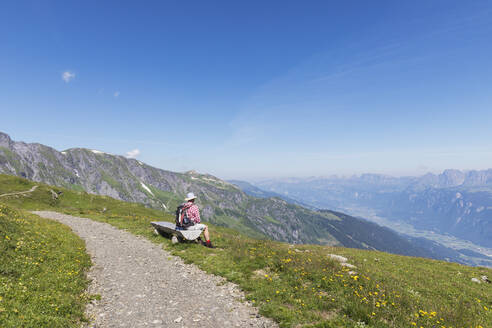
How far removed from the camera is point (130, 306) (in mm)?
10258

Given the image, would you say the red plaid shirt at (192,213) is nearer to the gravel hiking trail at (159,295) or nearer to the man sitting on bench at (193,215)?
the man sitting on bench at (193,215)

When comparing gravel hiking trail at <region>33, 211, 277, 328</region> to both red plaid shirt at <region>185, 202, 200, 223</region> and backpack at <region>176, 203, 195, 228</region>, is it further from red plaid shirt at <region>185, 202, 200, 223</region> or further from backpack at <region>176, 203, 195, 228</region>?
red plaid shirt at <region>185, 202, 200, 223</region>

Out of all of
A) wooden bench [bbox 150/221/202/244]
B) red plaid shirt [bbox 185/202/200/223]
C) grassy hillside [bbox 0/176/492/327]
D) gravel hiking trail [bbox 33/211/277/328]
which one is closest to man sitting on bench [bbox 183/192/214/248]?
red plaid shirt [bbox 185/202/200/223]

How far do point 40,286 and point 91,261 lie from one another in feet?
19.8

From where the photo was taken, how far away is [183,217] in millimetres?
18906

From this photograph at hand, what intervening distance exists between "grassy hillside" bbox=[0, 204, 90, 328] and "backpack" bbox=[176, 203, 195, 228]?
21.8 feet

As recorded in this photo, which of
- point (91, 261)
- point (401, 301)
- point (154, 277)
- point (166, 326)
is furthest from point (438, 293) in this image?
point (91, 261)

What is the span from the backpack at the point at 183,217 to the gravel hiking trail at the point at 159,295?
2.53m

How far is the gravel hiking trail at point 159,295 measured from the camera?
906cm

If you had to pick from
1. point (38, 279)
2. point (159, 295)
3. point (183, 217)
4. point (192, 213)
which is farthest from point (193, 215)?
point (38, 279)

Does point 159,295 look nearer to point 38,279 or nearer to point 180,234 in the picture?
point 38,279

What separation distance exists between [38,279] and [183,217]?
372 inches

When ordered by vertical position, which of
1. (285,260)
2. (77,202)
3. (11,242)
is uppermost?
(11,242)

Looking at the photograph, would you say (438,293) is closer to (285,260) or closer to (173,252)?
(285,260)
